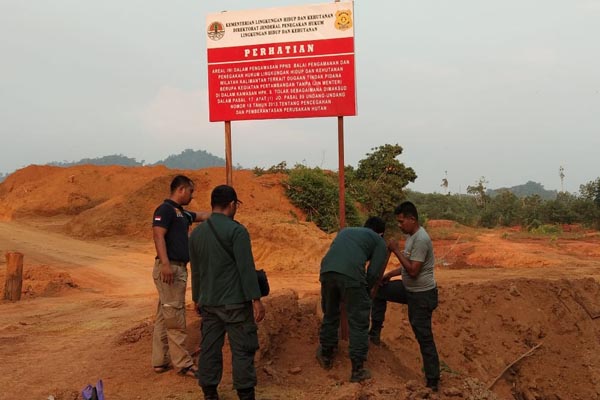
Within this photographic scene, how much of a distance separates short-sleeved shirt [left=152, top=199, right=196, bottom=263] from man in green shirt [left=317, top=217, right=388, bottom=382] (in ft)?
4.32

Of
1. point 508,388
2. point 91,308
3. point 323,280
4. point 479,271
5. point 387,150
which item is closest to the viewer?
point 323,280

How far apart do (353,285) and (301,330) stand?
1475 millimetres

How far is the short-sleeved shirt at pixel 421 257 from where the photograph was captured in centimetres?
463

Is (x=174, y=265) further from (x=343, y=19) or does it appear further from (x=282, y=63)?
(x=343, y=19)

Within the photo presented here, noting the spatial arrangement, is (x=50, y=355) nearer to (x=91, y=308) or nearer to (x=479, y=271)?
(x=91, y=308)

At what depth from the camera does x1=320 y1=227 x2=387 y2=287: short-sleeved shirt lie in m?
4.56

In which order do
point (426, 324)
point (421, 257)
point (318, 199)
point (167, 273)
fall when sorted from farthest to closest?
point (318, 199), point (426, 324), point (421, 257), point (167, 273)

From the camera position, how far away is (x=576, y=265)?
13.3m

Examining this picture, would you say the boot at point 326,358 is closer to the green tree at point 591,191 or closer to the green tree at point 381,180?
the green tree at point 381,180

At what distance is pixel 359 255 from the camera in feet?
15.1

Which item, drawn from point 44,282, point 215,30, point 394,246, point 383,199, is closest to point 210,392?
point 394,246

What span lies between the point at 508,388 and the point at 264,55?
16.7 ft

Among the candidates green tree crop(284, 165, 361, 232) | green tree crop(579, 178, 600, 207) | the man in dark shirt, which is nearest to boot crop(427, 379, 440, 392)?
the man in dark shirt

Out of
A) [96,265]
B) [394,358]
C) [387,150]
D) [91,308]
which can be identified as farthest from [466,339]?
[387,150]
